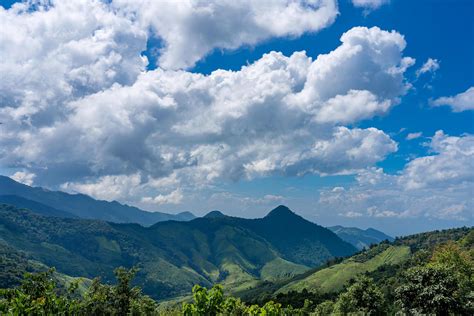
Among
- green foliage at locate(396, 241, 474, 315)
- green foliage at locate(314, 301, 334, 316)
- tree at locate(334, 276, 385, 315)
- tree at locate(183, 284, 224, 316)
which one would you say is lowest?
green foliage at locate(314, 301, 334, 316)

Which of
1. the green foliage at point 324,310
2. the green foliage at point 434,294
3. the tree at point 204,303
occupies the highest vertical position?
the tree at point 204,303

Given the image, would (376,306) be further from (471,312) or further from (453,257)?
(453,257)

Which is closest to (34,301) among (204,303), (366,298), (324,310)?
(204,303)

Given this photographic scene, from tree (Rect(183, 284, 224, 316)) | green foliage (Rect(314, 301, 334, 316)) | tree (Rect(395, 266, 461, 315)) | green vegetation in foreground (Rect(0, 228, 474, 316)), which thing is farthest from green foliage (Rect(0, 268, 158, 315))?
green foliage (Rect(314, 301, 334, 316))

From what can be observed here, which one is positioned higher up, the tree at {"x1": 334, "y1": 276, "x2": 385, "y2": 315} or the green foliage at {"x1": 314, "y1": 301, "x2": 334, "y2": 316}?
the tree at {"x1": 334, "y1": 276, "x2": 385, "y2": 315}

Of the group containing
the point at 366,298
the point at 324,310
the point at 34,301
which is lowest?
the point at 324,310

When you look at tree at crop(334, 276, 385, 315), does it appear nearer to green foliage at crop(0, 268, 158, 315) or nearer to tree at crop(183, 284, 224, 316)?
green foliage at crop(0, 268, 158, 315)

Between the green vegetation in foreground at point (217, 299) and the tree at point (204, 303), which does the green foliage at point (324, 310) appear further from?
the tree at point (204, 303)

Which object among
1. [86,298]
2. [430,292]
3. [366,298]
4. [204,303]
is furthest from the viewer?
[366,298]

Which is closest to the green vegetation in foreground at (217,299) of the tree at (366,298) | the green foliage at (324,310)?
the tree at (366,298)

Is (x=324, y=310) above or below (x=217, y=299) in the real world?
below

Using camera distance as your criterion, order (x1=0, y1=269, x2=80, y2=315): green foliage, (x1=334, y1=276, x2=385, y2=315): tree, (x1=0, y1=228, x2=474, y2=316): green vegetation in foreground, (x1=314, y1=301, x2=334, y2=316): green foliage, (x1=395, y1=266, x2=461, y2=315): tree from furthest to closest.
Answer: (x1=314, y1=301, x2=334, y2=316): green foliage, (x1=334, y1=276, x2=385, y2=315): tree, (x1=395, y1=266, x2=461, y2=315): tree, (x1=0, y1=228, x2=474, y2=316): green vegetation in foreground, (x1=0, y1=269, x2=80, y2=315): green foliage

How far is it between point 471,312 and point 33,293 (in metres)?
89.7

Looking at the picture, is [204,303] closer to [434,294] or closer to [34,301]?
[34,301]
